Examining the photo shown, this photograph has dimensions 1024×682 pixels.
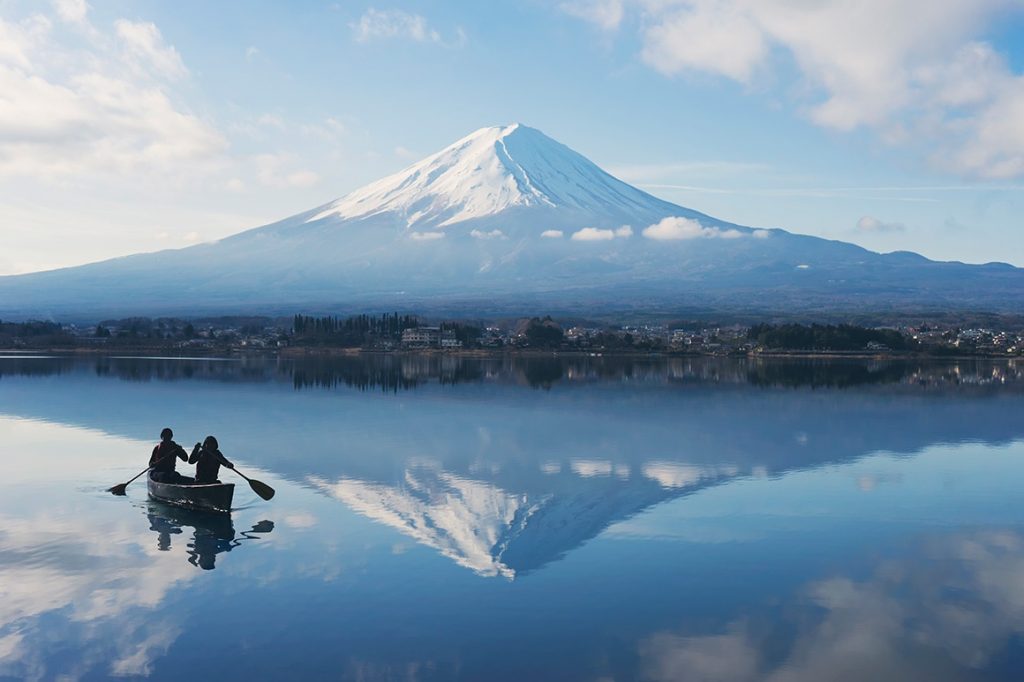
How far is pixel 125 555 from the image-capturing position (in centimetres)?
889

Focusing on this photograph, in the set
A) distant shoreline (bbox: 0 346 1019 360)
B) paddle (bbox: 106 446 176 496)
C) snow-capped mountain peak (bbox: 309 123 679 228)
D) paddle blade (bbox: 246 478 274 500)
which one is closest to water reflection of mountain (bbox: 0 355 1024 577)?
paddle blade (bbox: 246 478 274 500)

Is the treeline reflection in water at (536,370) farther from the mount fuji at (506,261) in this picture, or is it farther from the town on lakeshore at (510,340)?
the mount fuji at (506,261)

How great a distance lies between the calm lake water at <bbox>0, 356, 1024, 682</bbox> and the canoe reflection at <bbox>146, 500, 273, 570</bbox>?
0.14 feet

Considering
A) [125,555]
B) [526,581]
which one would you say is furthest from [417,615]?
[125,555]

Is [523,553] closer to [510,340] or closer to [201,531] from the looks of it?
[201,531]

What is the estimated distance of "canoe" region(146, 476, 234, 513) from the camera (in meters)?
10.8

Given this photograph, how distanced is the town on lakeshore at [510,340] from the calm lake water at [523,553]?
33750 millimetres

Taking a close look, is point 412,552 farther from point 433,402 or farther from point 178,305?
point 178,305

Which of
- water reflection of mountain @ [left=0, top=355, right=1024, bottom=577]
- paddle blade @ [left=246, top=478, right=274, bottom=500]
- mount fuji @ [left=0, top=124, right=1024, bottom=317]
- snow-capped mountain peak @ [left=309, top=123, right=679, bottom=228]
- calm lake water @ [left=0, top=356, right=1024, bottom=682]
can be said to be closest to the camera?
calm lake water @ [left=0, top=356, right=1024, bottom=682]

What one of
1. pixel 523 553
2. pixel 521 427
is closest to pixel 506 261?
pixel 521 427

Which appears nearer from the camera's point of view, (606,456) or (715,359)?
(606,456)

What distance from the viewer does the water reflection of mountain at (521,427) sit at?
1114 cm

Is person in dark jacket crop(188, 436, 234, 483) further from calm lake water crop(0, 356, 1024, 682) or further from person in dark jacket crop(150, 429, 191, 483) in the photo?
calm lake water crop(0, 356, 1024, 682)

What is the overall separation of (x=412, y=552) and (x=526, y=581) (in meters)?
1.36
